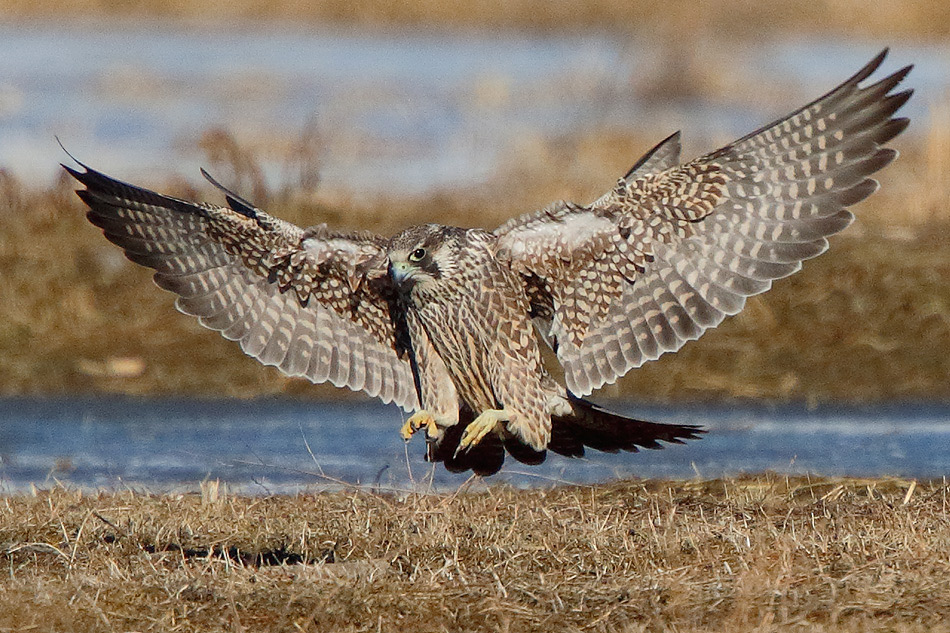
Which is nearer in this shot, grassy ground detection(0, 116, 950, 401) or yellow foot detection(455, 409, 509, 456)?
yellow foot detection(455, 409, 509, 456)

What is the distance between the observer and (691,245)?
22.5ft

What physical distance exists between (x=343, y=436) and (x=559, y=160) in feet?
25.4

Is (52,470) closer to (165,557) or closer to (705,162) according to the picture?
(165,557)

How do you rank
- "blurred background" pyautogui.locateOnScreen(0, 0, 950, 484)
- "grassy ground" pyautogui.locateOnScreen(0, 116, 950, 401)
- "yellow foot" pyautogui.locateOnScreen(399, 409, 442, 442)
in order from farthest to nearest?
"blurred background" pyautogui.locateOnScreen(0, 0, 950, 484)
"grassy ground" pyautogui.locateOnScreen(0, 116, 950, 401)
"yellow foot" pyautogui.locateOnScreen(399, 409, 442, 442)

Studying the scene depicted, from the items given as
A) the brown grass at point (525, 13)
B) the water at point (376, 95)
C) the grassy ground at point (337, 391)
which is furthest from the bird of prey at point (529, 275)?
the brown grass at point (525, 13)

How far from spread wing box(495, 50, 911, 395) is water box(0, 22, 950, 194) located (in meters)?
7.58

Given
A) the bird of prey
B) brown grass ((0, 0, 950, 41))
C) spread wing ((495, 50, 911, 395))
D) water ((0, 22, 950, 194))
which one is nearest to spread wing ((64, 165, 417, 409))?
the bird of prey

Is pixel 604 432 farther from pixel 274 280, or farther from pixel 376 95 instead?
pixel 376 95

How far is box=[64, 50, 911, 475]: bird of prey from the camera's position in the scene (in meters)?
6.66

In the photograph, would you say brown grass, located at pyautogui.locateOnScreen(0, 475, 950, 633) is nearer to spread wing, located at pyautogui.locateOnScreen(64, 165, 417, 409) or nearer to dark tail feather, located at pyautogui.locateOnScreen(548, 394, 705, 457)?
dark tail feather, located at pyautogui.locateOnScreen(548, 394, 705, 457)

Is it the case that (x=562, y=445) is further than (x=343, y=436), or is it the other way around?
(x=343, y=436)

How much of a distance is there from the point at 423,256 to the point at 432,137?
12.7m

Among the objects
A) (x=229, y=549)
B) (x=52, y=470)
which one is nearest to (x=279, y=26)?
(x=52, y=470)

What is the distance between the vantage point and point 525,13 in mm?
30125
